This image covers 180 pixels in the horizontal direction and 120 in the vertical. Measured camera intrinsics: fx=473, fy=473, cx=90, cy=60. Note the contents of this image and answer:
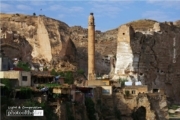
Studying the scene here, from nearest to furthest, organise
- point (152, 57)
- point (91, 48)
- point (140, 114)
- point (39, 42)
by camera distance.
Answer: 1. point (140, 114)
2. point (91, 48)
3. point (39, 42)
4. point (152, 57)

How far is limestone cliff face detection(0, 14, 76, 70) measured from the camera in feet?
148

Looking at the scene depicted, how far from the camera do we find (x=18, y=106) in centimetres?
1938

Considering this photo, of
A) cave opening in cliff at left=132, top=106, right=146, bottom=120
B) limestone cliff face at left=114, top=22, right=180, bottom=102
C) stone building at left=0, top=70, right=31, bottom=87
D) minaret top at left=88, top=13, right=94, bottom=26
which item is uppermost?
minaret top at left=88, top=13, right=94, bottom=26

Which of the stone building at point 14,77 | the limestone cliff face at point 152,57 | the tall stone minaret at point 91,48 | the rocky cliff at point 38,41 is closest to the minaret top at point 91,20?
the tall stone minaret at point 91,48

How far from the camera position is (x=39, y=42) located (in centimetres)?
4822

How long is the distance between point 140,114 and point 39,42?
18064 millimetres

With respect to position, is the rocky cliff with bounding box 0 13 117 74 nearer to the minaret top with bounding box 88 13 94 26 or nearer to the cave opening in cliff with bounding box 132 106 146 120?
the minaret top with bounding box 88 13 94 26

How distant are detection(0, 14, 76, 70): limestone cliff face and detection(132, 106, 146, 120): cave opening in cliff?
40.2 ft

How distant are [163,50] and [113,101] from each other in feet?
82.2

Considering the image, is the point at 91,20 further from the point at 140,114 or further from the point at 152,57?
the point at 152,57

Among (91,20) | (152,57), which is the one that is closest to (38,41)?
(91,20)

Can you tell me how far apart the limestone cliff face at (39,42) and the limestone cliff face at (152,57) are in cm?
548

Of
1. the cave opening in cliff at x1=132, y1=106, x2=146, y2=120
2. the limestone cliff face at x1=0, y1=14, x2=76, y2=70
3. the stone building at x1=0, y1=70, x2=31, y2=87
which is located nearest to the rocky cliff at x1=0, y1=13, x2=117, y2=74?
the limestone cliff face at x1=0, y1=14, x2=76, y2=70

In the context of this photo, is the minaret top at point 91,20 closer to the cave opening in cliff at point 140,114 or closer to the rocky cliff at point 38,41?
the rocky cliff at point 38,41
